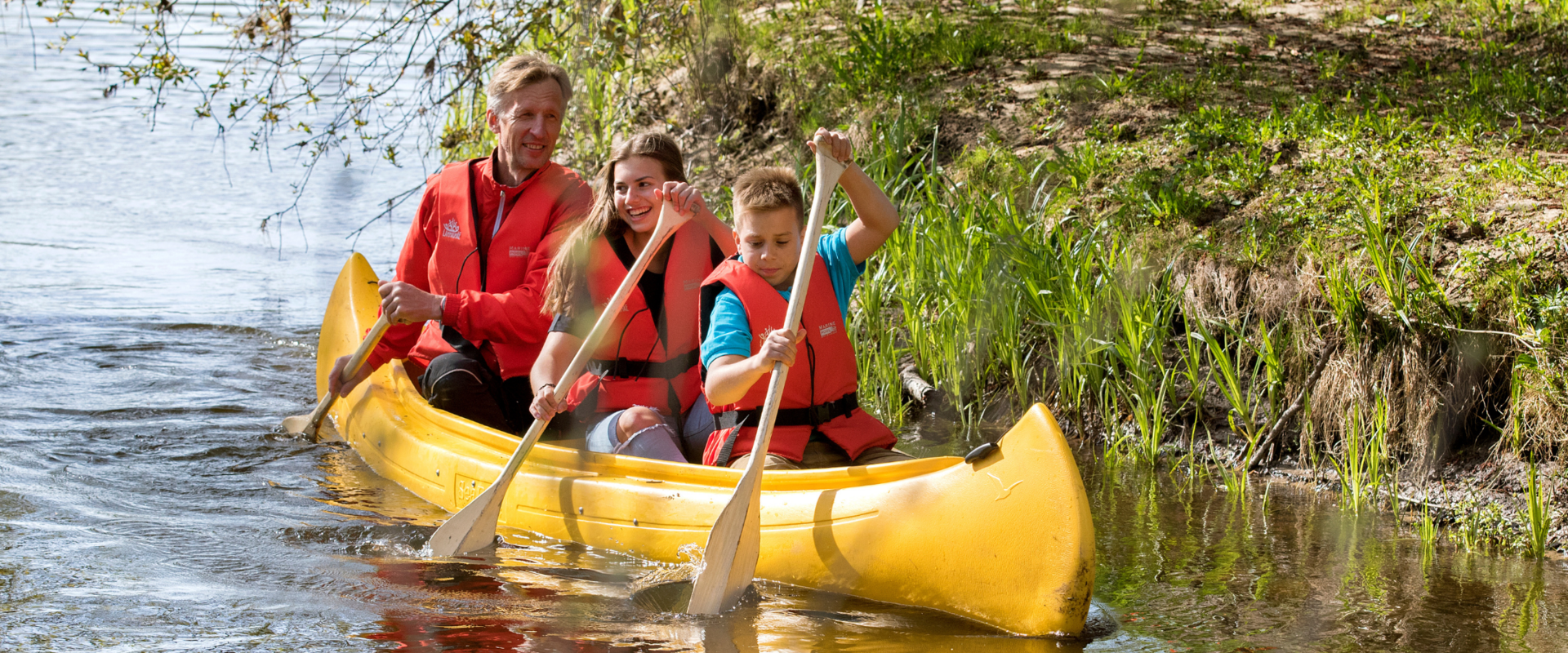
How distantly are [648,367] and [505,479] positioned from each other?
1.67 feet

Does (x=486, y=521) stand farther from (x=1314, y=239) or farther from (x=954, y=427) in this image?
(x=1314, y=239)

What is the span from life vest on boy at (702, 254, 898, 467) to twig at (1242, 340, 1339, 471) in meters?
1.41

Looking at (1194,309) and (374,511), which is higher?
(1194,309)

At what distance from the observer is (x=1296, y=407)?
3.96 metres

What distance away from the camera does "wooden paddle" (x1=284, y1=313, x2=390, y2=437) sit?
13.8 feet

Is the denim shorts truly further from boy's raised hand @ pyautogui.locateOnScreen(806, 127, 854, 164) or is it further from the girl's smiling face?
boy's raised hand @ pyautogui.locateOnScreen(806, 127, 854, 164)

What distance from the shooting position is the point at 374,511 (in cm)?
382

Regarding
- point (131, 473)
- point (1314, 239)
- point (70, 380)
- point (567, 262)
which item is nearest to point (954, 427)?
point (1314, 239)

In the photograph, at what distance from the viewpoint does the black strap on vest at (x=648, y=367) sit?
357 cm

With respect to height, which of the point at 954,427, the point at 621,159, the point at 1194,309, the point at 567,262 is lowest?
the point at 954,427

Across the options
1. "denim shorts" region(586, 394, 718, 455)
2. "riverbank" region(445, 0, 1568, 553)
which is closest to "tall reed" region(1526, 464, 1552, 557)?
"riverbank" region(445, 0, 1568, 553)

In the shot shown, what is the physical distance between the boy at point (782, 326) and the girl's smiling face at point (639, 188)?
1.23 ft

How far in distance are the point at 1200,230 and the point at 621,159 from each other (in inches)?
87.7

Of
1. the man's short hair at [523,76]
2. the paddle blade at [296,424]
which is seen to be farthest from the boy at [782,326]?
the paddle blade at [296,424]
